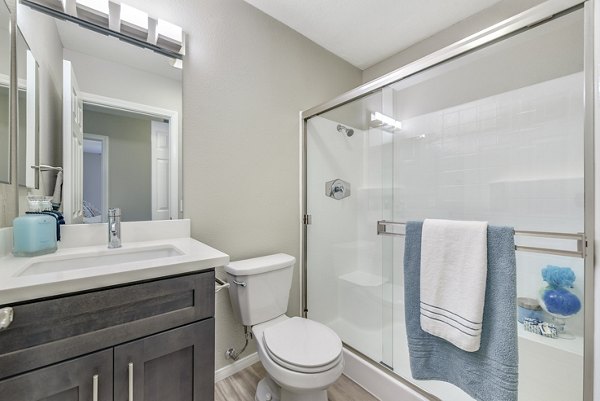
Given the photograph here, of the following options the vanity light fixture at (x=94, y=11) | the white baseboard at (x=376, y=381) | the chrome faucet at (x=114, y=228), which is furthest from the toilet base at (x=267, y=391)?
the vanity light fixture at (x=94, y=11)

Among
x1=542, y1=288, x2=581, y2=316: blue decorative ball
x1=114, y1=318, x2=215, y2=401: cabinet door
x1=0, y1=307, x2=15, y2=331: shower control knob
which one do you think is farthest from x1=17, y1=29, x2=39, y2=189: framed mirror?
x1=542, y1=288, x2=581, y2=316: blue decorative ball

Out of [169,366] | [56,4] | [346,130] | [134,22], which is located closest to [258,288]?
[169,366]

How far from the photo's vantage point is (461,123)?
1768mm

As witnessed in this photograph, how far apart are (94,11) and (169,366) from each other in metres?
1.56

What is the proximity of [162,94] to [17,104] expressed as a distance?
564 mm

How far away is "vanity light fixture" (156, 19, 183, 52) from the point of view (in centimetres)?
135

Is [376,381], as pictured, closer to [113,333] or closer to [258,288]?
[258,288]

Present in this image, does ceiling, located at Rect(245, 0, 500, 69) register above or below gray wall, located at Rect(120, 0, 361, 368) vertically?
above

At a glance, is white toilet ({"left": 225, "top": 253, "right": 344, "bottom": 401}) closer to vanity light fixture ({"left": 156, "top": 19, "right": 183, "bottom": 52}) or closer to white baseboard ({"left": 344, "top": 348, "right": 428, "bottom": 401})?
white baseboard ({"left": 344, "top": 348, "right": 428, "bottom": 401})

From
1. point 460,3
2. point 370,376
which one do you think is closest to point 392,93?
point 460,3

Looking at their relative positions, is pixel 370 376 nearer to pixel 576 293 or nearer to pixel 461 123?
pixel 576 293

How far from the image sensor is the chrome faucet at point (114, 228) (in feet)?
3.74

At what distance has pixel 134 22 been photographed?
4.22 ft

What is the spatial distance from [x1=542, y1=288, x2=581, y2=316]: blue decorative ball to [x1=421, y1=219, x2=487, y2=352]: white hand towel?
0.60 m
